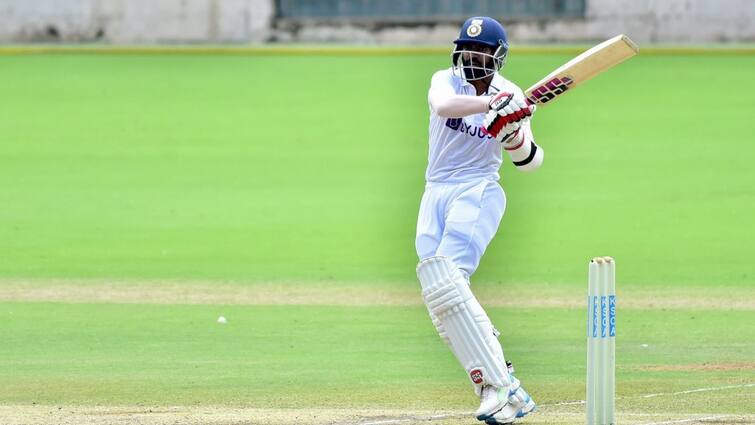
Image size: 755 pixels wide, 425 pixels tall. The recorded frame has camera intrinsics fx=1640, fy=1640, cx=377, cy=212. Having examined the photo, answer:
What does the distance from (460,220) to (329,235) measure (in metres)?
7.51

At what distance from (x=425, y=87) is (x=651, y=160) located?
634cm

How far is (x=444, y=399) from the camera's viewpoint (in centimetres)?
850

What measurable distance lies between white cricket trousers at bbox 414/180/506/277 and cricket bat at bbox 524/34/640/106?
475mm

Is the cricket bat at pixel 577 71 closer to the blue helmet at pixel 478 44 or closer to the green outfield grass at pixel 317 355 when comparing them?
the blue helmet at pixel 478 44

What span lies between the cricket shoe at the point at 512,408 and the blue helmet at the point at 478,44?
1.46 m

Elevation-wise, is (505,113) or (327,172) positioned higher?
(505,113)

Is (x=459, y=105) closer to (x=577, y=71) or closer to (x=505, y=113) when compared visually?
(x=505, y=113)

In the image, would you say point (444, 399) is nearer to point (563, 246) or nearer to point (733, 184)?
point (563, 246)

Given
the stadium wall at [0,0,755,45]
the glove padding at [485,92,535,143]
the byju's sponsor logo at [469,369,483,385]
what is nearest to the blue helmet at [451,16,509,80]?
the glove padding at [485,92,535,143]

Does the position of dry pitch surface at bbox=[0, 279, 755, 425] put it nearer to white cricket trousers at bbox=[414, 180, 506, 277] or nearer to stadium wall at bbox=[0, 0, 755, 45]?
white cricket trousers at bbox=[414, 180, 506, 277]

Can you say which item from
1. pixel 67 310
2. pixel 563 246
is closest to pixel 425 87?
pixel 563 246

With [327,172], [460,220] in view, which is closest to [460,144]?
[460,220]

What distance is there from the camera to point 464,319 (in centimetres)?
742

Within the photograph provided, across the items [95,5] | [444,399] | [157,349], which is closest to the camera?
[444,399]
